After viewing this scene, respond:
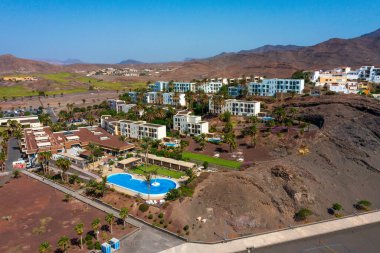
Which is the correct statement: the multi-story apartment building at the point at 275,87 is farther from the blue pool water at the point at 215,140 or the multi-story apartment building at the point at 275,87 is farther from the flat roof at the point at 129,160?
the flat roof at the point at 129,160

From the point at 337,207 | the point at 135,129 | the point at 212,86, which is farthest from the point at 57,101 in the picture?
the point at 337,207

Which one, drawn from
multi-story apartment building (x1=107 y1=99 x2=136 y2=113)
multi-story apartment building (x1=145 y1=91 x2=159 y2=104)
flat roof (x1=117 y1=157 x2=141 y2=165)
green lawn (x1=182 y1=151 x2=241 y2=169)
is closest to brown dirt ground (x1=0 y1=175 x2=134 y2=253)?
flat roof (x1=117 y1=157 x2=141 y2=165)

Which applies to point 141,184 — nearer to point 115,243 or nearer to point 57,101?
point 115,243

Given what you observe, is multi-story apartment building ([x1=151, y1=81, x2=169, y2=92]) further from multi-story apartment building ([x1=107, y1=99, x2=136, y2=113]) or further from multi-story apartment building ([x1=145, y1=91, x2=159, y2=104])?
multi-story apartment building ([x1=107, y1=99, x2=136, y2=113])

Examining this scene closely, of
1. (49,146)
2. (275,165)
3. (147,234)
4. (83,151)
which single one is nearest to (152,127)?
(83,151)

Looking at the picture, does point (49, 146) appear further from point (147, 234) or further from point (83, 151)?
point (147, 234)

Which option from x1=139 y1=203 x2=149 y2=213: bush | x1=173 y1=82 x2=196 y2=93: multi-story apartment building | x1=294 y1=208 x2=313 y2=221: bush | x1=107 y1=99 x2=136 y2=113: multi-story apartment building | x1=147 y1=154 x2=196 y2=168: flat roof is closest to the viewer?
x1=294 y1=208 x2=313 y2=221: bush
